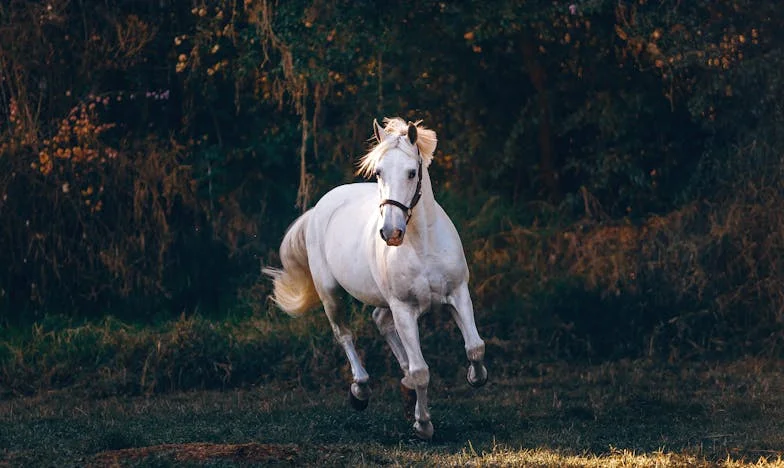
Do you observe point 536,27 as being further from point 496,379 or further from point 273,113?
point 496,379

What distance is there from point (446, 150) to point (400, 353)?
200 inches

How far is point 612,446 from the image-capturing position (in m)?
6.99

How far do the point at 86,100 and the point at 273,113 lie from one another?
2.07 meters

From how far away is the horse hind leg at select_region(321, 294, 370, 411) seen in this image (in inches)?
333

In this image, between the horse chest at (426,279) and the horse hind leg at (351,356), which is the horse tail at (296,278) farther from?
the horse chest at (426,279)

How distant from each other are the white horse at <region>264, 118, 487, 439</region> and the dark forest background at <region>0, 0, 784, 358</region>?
2539mm

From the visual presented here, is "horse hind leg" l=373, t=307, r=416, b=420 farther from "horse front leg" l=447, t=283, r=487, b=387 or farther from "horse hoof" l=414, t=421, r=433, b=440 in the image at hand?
"horse front leg" l=447, t=283, r=487, b=387

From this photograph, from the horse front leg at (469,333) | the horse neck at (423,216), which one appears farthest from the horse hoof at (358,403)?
the horse neck at (423,216)

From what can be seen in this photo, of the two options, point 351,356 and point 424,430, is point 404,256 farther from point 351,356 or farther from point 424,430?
point 351,356

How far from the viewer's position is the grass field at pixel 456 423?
21.7ft

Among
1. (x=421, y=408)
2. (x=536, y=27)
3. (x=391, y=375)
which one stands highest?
(x=536, y=27)

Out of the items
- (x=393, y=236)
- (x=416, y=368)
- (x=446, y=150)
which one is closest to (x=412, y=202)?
(x=393, y=236)

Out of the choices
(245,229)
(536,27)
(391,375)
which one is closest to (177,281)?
(245,229)

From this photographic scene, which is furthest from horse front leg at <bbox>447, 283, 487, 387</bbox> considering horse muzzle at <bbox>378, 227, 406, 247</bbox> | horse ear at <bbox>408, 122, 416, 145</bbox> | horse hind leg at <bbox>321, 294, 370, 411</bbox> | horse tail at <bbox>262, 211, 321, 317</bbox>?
horse tail at <bbox>262, 211, 321, 317</bbox>
